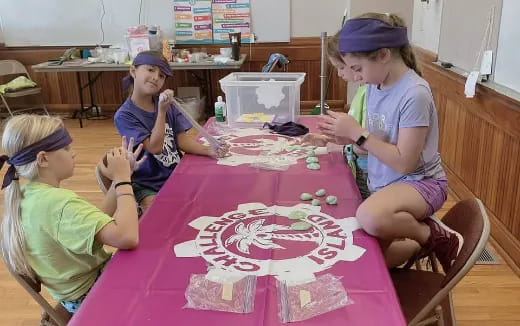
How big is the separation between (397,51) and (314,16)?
4.02 m

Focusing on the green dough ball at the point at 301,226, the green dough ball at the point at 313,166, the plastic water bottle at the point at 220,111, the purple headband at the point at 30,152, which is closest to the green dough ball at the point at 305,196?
the green dough ball at the point at 301,226

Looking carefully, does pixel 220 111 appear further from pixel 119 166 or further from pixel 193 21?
pixel 193 21

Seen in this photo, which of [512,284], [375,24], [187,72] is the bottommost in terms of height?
[512,284]

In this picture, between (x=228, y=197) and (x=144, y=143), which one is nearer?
(x=228, y=197)

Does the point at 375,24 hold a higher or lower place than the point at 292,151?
higher

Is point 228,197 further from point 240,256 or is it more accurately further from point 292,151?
point 292,151

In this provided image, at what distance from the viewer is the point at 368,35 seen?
1486 mm

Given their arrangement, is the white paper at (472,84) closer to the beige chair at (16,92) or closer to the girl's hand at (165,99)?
the girl's hand at (165,99)

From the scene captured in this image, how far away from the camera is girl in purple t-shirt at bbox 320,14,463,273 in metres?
1.48

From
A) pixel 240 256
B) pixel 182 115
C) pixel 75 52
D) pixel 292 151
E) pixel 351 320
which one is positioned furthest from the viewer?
pixel 75 52

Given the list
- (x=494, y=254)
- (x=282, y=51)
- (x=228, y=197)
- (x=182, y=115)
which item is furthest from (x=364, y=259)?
(x=282, y=51)

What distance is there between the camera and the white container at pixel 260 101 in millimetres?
2492

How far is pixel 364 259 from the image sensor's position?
1.17 m

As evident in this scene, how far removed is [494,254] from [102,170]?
6.47ft
